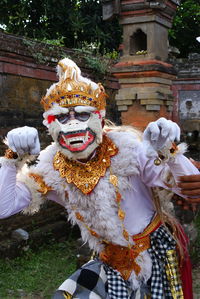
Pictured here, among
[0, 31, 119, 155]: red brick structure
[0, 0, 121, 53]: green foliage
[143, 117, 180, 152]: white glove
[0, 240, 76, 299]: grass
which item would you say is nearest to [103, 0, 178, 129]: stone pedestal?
[0, 31, 119, 155]: red brick structure

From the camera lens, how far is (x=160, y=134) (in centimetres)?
206

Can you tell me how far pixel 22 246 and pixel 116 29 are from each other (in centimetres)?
933

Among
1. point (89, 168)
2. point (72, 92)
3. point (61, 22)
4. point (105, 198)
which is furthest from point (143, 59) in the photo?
point (61, 22)

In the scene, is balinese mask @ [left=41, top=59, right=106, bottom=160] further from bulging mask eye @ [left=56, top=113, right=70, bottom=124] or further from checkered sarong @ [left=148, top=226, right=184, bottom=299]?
checkered sarong @ [left=148, top=226, right=184, bottom=299]

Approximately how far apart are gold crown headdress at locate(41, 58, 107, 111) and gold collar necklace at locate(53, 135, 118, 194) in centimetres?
25

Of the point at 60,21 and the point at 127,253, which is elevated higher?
the point at 60,21

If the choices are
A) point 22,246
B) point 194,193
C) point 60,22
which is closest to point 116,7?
point 22,246

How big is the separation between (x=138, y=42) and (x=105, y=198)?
409 cm

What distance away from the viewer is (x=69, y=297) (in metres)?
2.50

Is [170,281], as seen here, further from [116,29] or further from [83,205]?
[116,29]

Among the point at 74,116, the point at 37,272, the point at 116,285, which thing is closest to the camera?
the point at 116,285

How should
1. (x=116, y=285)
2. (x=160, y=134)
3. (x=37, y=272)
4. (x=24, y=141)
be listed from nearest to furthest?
(x=160, y=134) < (x=24, y=141) < (x=116, y=285) < (x=37, y=272)

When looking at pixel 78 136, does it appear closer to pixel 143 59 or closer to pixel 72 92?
pixel 72 92

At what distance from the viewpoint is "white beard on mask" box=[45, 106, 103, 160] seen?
8.14 feet
